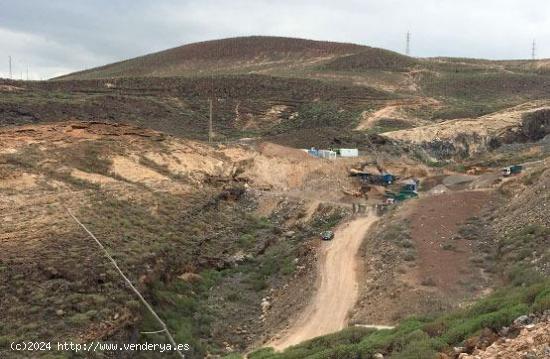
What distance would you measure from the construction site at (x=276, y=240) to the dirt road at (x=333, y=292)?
0.32 ft

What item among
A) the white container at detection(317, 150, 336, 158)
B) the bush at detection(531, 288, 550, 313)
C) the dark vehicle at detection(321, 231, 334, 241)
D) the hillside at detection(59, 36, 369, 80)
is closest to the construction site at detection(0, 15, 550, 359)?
the bush at detection(531, 288, 550, 313)

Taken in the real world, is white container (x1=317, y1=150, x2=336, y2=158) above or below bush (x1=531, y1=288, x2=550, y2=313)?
above

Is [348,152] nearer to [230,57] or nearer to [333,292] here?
[333,292]

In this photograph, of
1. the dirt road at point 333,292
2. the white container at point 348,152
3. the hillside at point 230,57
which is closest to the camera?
the dirt road at point 333,292

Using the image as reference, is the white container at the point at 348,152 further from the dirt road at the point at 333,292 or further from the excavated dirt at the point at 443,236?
the dirt road at the point at 333,292

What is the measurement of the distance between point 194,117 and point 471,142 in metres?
27.2

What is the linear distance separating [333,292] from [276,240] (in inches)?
280

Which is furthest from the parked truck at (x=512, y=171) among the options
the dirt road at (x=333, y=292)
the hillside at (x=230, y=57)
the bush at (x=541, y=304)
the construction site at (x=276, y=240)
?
the hillside at (x=230, y=57)

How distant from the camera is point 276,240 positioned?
28.2 meters

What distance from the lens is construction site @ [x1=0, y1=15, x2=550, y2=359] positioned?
15484 mm

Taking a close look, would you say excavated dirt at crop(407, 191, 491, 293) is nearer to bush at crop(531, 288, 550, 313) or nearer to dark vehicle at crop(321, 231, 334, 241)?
dark vehicle at crop(321, 231, 334, 241)

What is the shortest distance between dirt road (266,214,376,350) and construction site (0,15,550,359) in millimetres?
97

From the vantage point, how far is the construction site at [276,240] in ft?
50.8

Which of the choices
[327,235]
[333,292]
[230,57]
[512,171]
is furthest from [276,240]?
[230,57]
